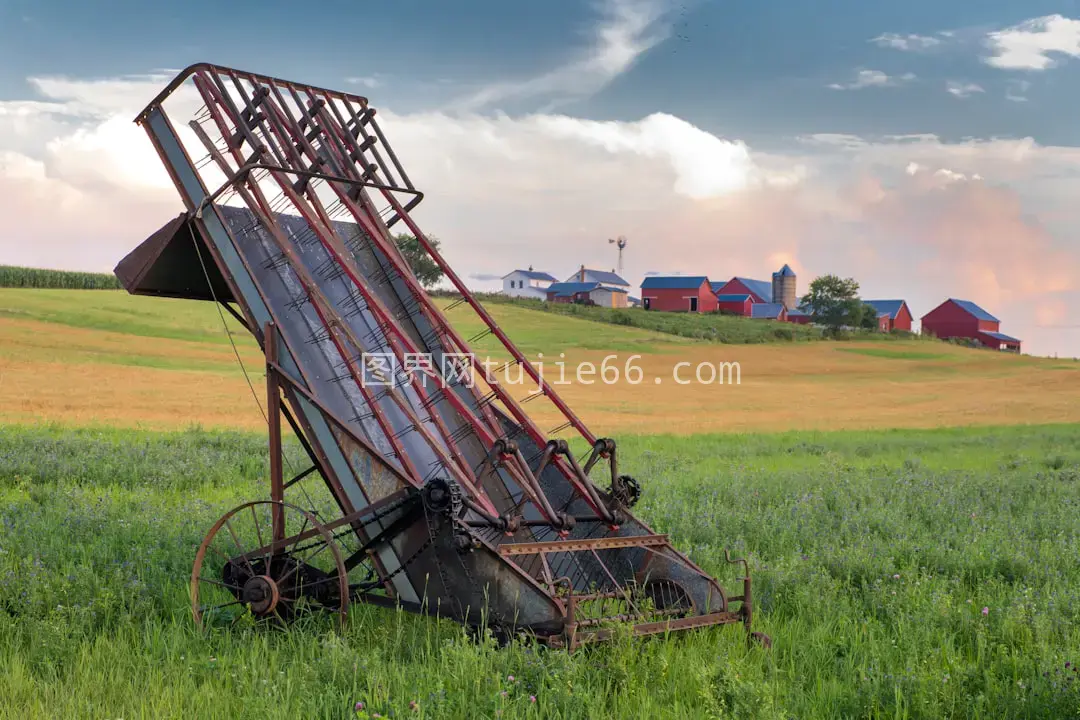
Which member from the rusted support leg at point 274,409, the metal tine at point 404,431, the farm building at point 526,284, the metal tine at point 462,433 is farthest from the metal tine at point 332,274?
the farm building at point 526,284

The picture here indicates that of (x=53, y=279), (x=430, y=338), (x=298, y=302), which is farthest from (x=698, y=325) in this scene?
(x=298, y=302)

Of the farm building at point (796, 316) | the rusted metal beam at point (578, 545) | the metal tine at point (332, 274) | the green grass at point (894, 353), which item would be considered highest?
the farm building at point (796, 316)

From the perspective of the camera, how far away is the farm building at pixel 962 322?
85.3 meters

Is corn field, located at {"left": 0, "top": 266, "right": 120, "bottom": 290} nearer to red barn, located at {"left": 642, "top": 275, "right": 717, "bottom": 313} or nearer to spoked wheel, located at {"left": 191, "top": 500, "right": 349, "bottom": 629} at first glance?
red barn, located at {"left": 642, "top": 275, "right": 717, "bottom": 313}

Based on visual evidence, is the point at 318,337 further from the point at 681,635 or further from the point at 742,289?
the point at 742,289

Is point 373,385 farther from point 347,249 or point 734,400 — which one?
point 734,400

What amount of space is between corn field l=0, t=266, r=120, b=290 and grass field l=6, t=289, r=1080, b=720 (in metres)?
40.7

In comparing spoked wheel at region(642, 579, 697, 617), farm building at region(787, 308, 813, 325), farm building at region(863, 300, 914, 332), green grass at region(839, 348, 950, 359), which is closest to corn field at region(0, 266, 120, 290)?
green grass at region(839, 348, 950, 359)

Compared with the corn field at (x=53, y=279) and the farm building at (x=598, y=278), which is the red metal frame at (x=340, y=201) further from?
the farm building at (x=598, y=278)

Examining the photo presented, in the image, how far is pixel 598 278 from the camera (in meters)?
103

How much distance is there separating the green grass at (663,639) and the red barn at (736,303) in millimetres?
81216

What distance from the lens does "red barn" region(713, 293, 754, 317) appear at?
306ft

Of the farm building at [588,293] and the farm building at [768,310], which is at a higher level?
the farm building at [588,293]

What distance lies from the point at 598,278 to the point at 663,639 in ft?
319
